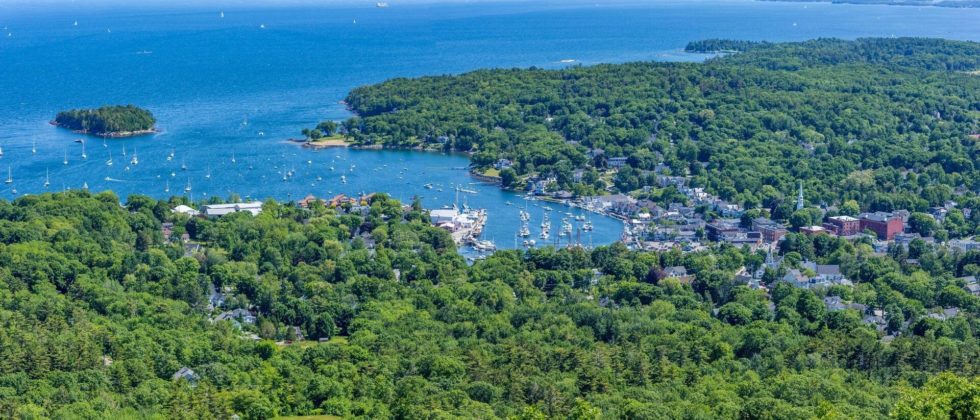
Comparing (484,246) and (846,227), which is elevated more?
(846,227)

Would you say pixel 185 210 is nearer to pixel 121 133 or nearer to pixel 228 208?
pixel 228 208

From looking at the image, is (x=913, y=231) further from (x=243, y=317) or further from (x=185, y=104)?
(x=185, y=104)

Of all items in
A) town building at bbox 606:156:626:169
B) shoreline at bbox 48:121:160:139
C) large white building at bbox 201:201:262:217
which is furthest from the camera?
shoreline at bbox 48:121:160:139

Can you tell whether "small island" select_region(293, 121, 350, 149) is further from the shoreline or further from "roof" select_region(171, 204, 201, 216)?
"roof" select_region(171, 204, 201, 216)

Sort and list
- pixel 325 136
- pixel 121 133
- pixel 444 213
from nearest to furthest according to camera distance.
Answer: pixel 444 213
pixel 325 136
pixel 121 133

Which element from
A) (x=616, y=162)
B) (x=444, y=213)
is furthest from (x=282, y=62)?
(x=444, y=213)

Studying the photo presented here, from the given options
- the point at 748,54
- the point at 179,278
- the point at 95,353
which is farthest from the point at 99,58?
the point at 95,353

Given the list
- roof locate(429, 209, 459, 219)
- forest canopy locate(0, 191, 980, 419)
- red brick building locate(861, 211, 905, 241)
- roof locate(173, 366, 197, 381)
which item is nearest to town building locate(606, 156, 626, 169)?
roof locate(429, 209, 459, 219)
